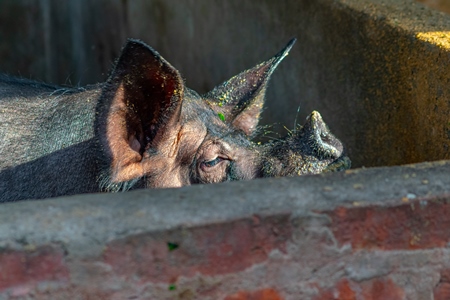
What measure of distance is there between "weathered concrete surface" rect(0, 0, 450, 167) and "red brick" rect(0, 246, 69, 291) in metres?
1.97

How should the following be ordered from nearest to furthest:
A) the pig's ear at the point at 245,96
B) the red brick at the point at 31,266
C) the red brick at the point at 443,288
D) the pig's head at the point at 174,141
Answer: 1. the red brick at the point at 31,266
2. the red brick at the point at 443,288
3. the pig's head at the point at 174,141
4. the pig's ear at the point at 245,96

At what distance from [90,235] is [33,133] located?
5.54ft

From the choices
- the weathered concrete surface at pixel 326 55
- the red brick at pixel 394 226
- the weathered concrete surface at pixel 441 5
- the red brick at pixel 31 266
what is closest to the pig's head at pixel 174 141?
the weathered concrete surface at pixel 326 55

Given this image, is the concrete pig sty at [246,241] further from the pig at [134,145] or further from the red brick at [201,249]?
the pig at [134,145]

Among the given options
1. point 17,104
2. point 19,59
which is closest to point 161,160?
point 17,104

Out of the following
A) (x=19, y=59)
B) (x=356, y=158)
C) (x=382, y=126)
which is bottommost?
(x=19, y=59)

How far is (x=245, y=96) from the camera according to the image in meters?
4.92

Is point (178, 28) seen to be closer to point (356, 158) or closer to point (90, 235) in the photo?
point (356, 158)

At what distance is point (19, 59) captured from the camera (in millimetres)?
9914

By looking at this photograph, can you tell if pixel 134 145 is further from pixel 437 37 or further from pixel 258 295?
pixel 437 37

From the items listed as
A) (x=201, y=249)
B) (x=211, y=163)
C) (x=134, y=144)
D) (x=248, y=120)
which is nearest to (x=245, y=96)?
(x=248, y=120)

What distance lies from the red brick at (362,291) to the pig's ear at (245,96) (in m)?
1.97

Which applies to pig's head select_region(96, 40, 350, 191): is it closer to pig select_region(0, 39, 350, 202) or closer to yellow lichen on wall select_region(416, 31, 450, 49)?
pig select_region(0, 39, 350, 202)

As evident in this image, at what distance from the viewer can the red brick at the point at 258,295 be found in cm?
291
